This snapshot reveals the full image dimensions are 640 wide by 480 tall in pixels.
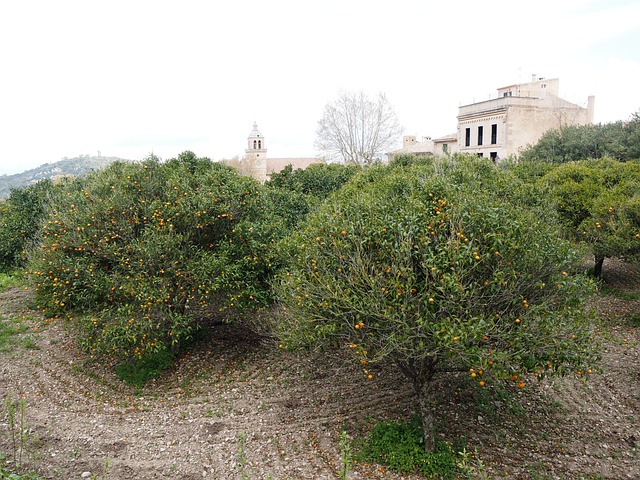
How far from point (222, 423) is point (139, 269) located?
12.7ft

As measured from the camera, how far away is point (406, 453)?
8.45m

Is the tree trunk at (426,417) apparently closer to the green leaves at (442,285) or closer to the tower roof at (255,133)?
the green leaves at (442,285)

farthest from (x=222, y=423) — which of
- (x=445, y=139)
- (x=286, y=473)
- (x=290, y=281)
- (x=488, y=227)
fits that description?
(x=445, y=139)

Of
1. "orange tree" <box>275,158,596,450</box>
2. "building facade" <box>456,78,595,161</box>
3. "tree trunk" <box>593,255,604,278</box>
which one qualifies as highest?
"building facade" <box>456,78,595,161</box>

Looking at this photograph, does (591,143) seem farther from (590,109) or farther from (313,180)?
(313,180)

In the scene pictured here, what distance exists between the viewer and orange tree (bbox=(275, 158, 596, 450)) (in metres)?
7.11

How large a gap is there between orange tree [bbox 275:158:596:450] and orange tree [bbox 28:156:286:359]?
3189 millimetres

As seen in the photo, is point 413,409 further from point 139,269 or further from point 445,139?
point 445,139

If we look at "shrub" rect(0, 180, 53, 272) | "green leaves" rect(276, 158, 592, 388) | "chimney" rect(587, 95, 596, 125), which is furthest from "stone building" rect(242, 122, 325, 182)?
"green leaves" rect(276, 158, 592, 388)

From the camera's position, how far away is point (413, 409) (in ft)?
33.4

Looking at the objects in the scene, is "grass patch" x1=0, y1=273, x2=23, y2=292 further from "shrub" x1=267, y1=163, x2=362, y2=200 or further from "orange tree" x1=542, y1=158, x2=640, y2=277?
"orange tree" x1=542, y1=158, x2=640, y2=277

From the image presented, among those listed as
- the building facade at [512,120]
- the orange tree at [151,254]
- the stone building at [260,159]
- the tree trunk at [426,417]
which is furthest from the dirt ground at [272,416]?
the stone building at [260,159]

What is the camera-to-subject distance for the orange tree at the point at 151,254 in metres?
10.7

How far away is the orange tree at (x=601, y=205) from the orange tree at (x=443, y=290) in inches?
294
